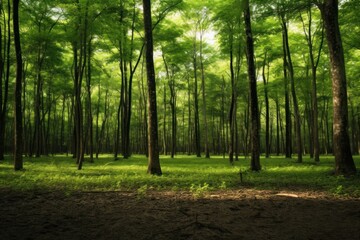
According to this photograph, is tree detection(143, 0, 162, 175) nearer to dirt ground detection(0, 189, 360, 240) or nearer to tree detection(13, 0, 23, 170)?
dirt ground detection(0, 189, 360, 240)

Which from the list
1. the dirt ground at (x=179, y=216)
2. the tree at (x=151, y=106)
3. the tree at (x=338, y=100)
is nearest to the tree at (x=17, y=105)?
the tree at (x=151, y=106)

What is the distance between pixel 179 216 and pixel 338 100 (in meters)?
8.05

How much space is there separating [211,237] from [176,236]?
523 millimetres

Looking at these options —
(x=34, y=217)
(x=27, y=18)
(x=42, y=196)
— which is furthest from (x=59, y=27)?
(x=34, y=217)

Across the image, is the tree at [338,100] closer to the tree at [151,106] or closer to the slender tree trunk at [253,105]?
the slender tree trunk at [253,105]

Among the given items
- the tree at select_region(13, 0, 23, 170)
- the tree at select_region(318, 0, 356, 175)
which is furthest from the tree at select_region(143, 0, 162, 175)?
the tree at select_region(318, 0, 356, 175)

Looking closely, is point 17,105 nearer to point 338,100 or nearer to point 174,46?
point 338,100

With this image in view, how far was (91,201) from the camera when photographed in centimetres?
641

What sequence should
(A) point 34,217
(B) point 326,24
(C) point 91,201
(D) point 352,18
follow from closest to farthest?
(A) point 34,217, (C) point 91,201, (B) point 326,24, (D) point 352,18

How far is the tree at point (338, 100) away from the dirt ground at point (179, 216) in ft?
12.2

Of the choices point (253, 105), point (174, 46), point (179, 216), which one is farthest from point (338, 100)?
point (174, 46)

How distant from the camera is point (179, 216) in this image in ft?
16.6

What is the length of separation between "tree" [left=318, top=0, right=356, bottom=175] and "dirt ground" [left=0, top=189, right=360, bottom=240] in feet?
12.2

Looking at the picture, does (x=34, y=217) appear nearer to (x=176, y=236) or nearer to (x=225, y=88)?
(x=176, y=236)
